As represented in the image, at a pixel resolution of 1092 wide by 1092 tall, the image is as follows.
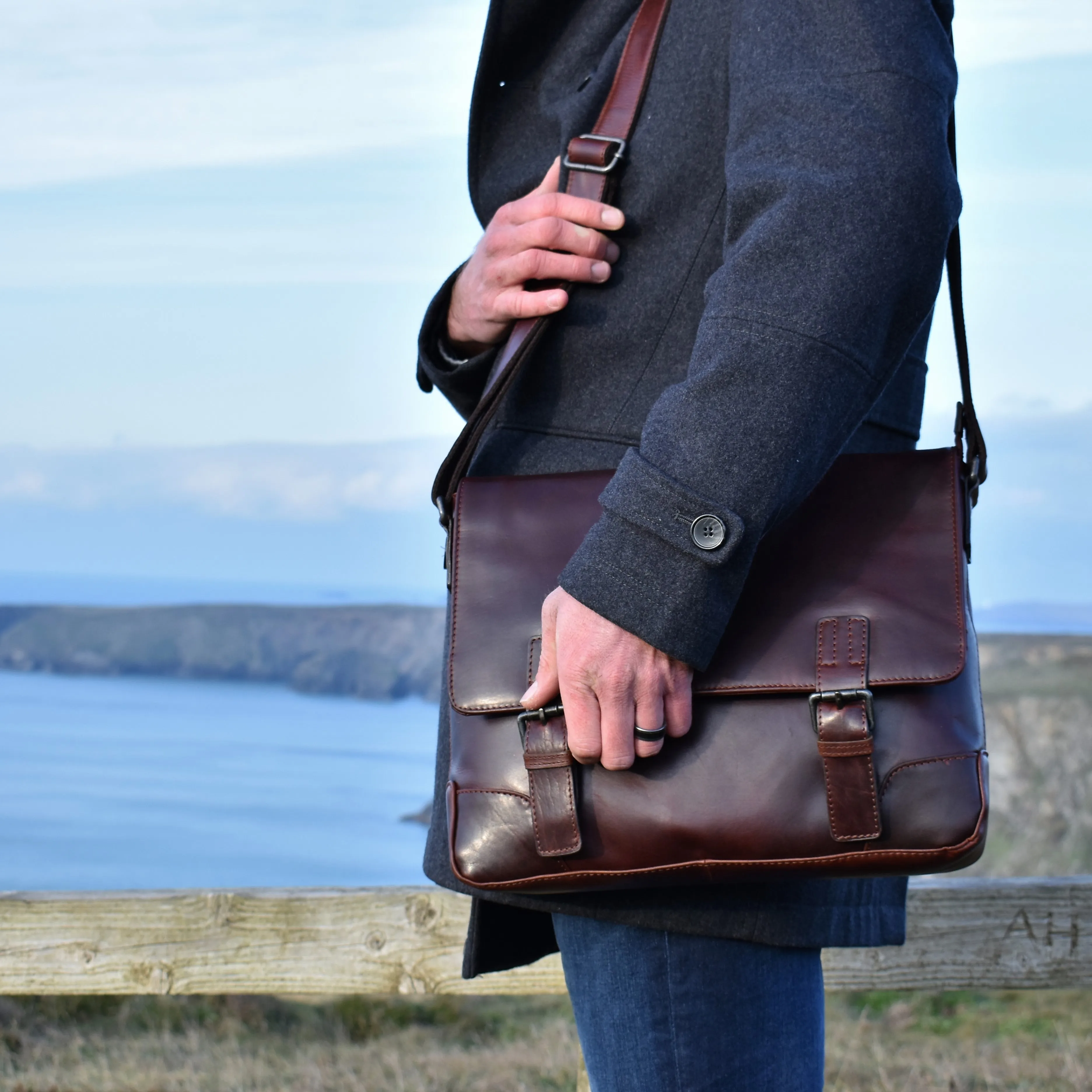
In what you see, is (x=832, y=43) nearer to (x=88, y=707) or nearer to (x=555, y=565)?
(x=555, y=565)

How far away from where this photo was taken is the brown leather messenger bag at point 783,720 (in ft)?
3.22

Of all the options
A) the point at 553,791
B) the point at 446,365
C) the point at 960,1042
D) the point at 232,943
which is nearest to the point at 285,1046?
the point at 960,1042

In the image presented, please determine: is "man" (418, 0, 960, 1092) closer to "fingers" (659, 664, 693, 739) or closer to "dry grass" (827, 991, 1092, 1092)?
"fingers" (659, 664, 693, 739)

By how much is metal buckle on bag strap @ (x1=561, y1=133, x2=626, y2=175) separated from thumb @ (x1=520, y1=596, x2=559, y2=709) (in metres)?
0.43

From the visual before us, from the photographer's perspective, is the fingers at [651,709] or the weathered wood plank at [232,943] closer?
the fingers at [651,709]

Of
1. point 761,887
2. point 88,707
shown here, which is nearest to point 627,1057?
point 761,887

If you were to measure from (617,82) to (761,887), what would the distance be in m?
0.78

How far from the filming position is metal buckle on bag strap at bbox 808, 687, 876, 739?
983 millimetres

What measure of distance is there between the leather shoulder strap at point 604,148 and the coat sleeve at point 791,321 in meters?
0.18

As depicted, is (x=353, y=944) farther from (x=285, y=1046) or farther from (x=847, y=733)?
(x=285, y=1046)

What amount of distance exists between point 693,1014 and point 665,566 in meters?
0.42

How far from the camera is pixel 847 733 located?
981 millimetres

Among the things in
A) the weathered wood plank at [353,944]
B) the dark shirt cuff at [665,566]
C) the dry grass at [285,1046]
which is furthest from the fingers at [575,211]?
the dry grass at [285,1046]

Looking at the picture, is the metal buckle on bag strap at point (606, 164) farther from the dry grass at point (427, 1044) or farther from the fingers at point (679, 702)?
the dry grass at point (427, 1044)
